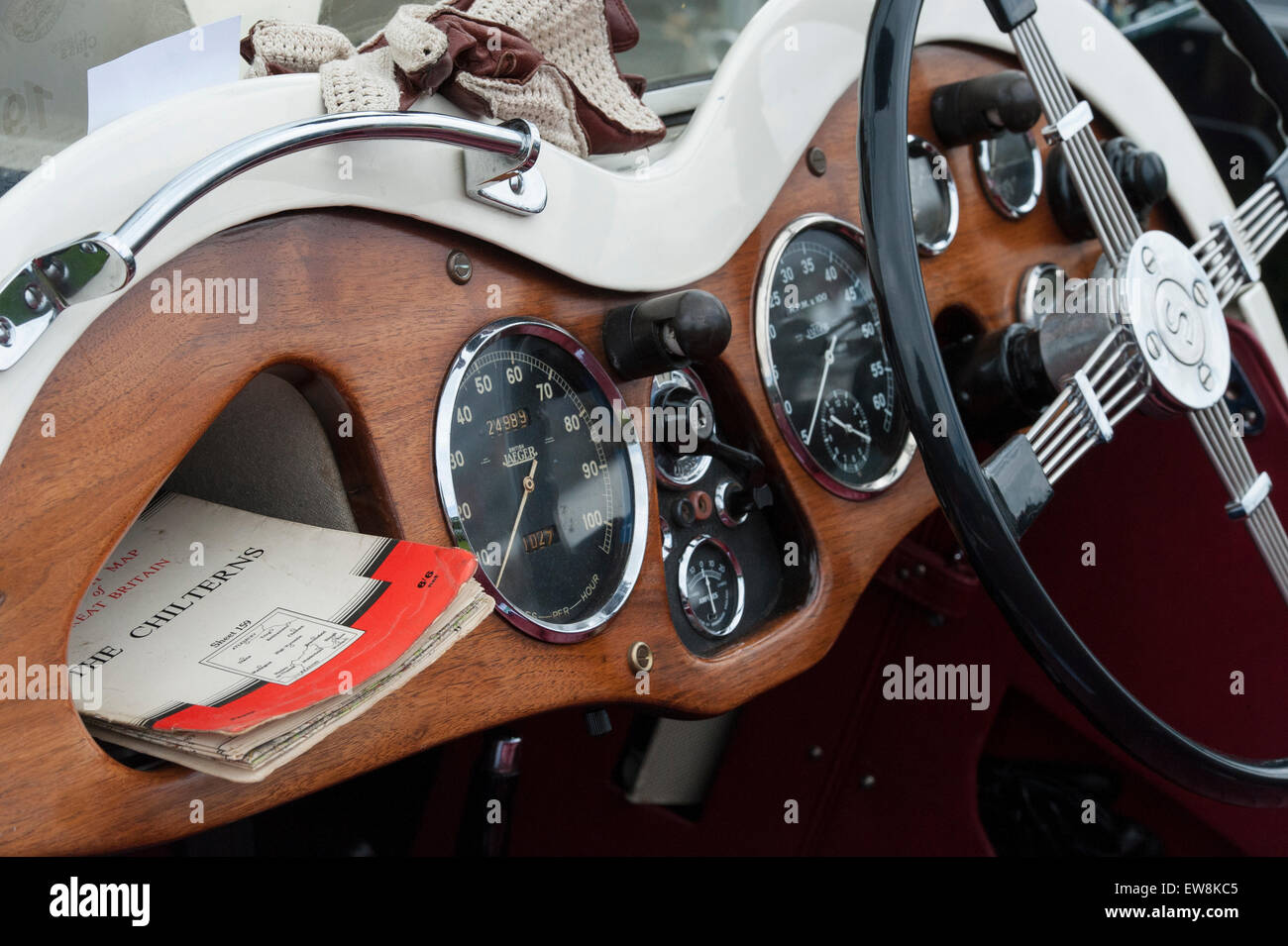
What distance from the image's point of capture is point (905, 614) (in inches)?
65.0

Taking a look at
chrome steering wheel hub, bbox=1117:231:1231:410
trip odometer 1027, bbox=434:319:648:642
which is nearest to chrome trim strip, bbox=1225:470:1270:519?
chrome steering wheel hub, bbox=1117:231:1231:410

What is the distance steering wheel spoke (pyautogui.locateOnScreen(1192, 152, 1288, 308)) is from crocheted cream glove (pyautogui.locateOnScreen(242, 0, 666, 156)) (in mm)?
612

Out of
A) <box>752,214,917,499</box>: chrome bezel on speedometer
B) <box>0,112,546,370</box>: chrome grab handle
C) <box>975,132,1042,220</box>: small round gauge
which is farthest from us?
<box>975,132,1042,220</box>: small round gauge

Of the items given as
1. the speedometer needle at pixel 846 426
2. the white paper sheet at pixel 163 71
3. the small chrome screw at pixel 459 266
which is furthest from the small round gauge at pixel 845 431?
the white paper sheet at pixel 163 71

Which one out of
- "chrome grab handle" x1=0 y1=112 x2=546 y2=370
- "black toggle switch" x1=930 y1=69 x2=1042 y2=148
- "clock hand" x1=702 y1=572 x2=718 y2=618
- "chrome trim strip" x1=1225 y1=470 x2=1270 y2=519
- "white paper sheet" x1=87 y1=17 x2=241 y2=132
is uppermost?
"black toggle switch" x1=930 y1=69 x2=1042 y2=148

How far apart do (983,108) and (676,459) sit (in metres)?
0.59

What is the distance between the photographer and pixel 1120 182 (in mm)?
1431

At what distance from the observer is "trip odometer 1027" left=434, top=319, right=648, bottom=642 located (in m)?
0.97

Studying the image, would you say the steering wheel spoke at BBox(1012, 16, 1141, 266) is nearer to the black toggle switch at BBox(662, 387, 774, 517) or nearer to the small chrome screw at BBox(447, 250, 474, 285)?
the black toggle switch at BBox(662, 387, 774, 517)

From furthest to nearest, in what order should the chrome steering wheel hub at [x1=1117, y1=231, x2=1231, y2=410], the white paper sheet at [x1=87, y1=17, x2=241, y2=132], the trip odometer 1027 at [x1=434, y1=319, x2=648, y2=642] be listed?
the chrome steering wheel hub at [x1=1117, y1=231, x2=1231, y2=410]
the trip odometer 1027 at [x1=434, y1=319, x2=648, y2=642]
the white paper sheet at [x1=87, y1=17, x2=241, y2=132]

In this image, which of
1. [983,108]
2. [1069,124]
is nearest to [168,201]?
[1069,124]

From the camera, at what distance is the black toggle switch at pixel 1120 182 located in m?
1.42

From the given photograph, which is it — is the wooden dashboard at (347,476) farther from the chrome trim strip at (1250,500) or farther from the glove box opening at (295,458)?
the chrome trim strip at (1250,500)

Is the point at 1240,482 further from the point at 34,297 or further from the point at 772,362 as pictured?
the point at 34,297
